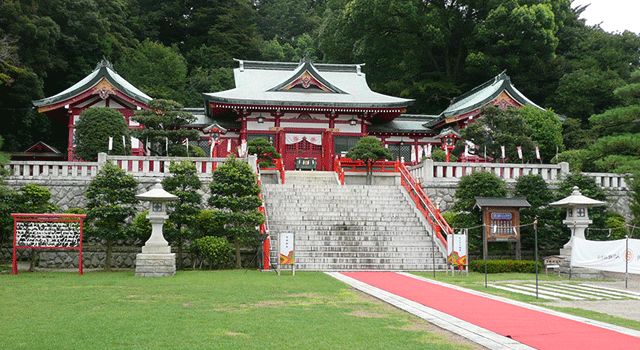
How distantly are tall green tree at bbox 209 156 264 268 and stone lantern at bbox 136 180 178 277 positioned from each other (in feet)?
6.40

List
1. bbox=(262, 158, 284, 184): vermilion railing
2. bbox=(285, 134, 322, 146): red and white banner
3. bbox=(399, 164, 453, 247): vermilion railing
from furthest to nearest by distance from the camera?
bbox=(285, 134, 322, 146): red and white banner, bbox=(262, 158, 284, 184): vermilion railing, bbox=(399, 164, 453, 247): vermilion railing

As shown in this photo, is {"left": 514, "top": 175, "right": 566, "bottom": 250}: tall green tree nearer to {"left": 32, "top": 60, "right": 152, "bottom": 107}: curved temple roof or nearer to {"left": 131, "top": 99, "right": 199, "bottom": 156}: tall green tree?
{"left": 131, "top": 99, "right": 199, "bottom": 156}: tall green tree

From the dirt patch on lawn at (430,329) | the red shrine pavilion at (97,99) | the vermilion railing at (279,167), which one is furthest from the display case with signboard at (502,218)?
the red shrine pavilion at (97,99)

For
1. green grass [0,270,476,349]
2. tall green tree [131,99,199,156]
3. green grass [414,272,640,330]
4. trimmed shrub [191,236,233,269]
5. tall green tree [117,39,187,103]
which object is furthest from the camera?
tall green tree [117,39,187,103]

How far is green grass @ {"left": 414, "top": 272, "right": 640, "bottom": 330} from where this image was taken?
26.6 ft

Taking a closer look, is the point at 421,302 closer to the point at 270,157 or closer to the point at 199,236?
the point at 199,236

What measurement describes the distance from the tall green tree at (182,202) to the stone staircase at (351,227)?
2558mm

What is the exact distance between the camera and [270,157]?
23.6m

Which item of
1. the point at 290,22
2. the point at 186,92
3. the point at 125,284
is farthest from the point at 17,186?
the point at 290,22

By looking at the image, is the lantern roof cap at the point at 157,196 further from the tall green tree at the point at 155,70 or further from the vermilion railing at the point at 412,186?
the tall green tree at the point at 155,70

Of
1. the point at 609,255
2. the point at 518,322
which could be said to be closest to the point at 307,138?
the point at 609,255

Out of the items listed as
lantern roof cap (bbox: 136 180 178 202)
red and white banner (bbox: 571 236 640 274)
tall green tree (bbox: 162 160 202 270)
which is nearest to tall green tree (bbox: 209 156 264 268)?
tall green tree (bbox: 162 160 202 270)

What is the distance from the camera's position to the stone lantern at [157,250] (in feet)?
44.9

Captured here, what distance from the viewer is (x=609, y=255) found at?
42.1 ft
